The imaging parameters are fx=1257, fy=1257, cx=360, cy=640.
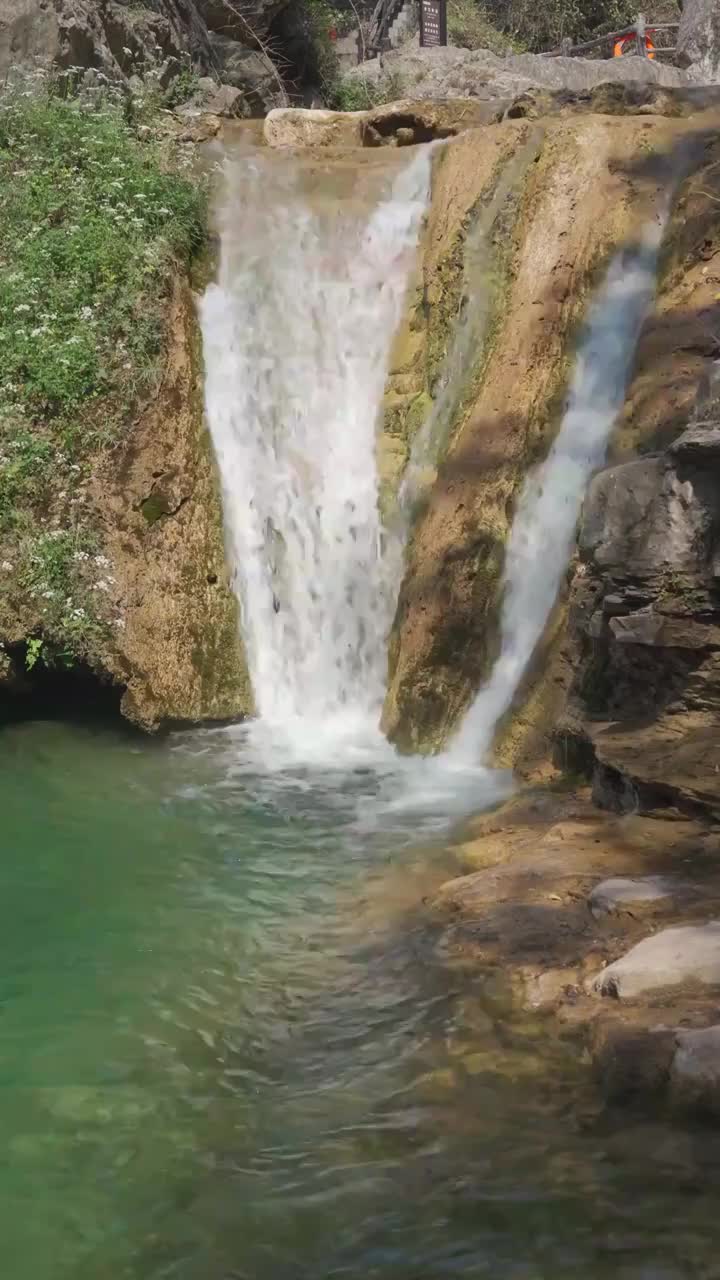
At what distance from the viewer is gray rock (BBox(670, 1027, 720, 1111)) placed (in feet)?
12.5

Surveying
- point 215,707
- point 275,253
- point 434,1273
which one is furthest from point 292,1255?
point 275,253

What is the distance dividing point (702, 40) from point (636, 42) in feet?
5.92

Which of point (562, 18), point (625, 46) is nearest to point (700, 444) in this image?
point (625, 46)

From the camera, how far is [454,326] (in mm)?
9938

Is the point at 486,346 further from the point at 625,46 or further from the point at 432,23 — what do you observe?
the point at 625,46

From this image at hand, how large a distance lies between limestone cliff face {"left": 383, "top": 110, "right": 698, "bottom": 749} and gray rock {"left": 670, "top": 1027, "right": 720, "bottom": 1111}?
4601 mm

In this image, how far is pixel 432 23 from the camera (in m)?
20.4

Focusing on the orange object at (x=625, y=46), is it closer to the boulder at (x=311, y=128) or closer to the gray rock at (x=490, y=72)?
the gray rock at (x=490, y=72)

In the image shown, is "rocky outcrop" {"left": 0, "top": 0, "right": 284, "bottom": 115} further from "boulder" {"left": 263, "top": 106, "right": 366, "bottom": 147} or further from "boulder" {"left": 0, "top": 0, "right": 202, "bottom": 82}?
"boulder" {"left": 263, "top": 106, "right": 366, "bottom": 147}

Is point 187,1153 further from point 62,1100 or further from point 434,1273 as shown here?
point 434,1273

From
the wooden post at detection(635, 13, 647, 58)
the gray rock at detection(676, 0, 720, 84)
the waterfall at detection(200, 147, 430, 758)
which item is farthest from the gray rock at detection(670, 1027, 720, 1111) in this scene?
the wooden post at detection(635, 13, 647, 58)

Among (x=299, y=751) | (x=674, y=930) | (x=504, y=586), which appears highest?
(x=504, y=586)

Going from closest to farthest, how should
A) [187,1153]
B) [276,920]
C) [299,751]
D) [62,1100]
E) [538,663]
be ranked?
[187,1153]
[62,1100]
[276,920]
[538,663]
[299,751]

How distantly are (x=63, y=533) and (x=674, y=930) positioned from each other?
5.78 m
